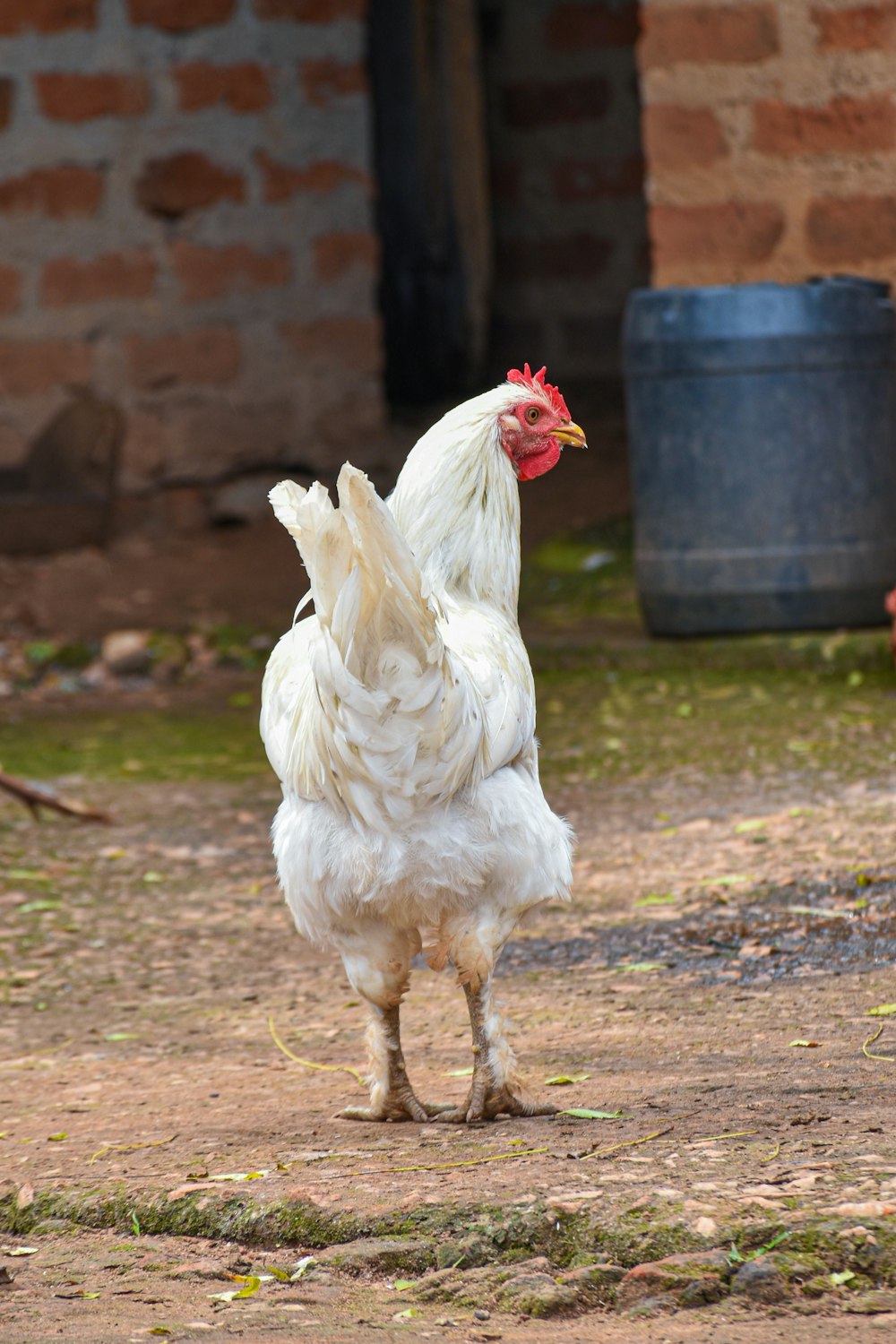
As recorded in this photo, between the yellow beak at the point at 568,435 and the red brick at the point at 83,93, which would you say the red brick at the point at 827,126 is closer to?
the red brick at the point at 83,93

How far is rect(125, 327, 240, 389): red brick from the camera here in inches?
366

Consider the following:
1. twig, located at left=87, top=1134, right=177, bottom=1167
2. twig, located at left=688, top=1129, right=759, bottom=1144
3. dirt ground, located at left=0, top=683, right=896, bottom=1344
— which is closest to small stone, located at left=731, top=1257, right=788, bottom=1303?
dirt ground, located at left=0, top=683, right=896, bottom=1344

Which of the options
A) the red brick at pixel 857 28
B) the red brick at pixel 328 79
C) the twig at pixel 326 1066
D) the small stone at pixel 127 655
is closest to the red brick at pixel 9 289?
the red brick at pixel 328 79

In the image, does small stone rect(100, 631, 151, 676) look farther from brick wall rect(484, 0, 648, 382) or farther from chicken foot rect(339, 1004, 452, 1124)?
chicken foot rect(339, 1004, 452, 1124)

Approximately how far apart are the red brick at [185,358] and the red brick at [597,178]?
95.1 inches

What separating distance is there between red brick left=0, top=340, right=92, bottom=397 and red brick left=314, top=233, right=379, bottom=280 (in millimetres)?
1307

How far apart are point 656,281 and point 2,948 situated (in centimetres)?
404

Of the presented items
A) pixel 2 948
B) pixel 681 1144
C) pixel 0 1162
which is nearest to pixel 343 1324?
pixel 681 1144

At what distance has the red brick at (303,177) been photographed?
9.19 meters

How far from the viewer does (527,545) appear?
887cm

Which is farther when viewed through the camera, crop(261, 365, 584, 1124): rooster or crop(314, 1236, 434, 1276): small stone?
crop(261, 365, 584, 1124): rooster

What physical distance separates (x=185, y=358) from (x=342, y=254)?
1.00 meters

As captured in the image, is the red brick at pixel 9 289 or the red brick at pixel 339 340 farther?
the red brick at pixel 339 340

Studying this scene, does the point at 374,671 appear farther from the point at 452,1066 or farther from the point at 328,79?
the point at 328,79
